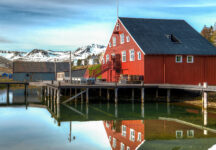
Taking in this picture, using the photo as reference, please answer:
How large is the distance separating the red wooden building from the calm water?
726 cm

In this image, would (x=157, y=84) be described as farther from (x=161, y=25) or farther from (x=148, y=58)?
(x=161, y=25)

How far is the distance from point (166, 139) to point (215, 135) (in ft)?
10.4

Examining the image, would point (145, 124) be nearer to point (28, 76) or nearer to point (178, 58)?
point (178, 58)

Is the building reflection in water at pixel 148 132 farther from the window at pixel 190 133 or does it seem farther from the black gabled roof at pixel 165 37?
the black gabled roof at pixel 165 37

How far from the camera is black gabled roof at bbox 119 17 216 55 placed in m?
33.7

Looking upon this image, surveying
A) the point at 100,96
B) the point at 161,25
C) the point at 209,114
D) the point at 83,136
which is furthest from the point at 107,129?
the point at 161,25

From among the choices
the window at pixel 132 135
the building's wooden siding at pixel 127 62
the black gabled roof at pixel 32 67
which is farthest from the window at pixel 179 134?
the black gabled roof at pixel 32 67

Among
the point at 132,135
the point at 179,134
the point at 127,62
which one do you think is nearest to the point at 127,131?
the point at 132,135

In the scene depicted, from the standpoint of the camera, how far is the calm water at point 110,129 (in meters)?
14.7

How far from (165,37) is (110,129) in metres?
20.4

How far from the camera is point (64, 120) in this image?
21891 millimetres

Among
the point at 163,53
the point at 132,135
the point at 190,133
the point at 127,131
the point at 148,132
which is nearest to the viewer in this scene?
the point at 190,133

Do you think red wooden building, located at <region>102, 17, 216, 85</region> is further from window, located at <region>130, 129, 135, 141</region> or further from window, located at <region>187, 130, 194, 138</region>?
window, located at <region>187, 130, 194, 138</region>

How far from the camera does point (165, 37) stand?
35719 millimetres
